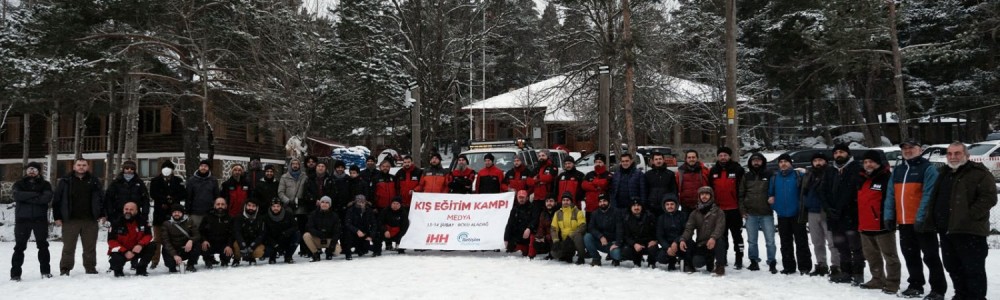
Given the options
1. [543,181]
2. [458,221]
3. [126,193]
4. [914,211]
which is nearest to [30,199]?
[126,193]

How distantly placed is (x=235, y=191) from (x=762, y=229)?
26.7 feet

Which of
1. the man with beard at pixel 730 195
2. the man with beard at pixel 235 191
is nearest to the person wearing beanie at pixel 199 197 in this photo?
the man with beard at pixel 235 191

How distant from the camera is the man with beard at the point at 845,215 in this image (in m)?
8.53

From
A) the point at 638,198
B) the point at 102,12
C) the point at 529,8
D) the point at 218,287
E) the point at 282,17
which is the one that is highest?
the point at 529,8

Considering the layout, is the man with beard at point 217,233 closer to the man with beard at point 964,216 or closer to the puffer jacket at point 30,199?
the puffer jacket at point 30,199

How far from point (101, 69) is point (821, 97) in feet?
121

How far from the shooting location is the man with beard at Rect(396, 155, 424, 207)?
1282cm

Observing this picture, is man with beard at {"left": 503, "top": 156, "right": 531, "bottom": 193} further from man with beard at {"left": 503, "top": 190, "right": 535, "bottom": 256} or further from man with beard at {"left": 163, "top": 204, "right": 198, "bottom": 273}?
man with beard at {"left": 163, "top": 204, "right": 198, "bottom": 273}

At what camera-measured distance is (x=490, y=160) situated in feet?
41.9

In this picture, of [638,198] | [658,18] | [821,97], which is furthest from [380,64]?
[821,97]

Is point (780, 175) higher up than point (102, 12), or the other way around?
point (102, 12)

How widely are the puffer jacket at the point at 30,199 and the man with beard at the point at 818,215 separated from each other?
408 inches

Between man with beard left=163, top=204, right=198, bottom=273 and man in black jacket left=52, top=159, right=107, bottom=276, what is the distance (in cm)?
100

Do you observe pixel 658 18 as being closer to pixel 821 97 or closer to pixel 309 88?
pixel 309 88
